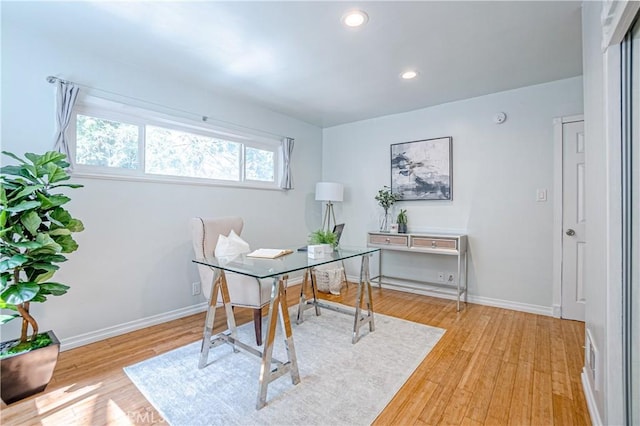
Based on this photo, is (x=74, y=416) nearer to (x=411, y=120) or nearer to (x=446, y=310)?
(x=446, y=310)

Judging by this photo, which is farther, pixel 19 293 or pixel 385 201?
pixel 385 201

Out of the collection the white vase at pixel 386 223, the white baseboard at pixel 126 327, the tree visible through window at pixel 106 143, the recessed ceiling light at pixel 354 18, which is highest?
the recessed ceiling light at pixel 354 18

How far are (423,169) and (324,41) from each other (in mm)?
2150

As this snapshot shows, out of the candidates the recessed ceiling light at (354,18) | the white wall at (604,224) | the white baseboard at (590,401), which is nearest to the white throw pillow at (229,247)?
the recessed ceiling light at (354,18)

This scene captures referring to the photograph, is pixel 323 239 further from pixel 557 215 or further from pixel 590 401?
pixel 557 215

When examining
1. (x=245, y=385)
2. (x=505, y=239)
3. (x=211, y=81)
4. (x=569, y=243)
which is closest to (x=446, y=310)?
(x=505, y=239)

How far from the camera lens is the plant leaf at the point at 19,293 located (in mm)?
1642

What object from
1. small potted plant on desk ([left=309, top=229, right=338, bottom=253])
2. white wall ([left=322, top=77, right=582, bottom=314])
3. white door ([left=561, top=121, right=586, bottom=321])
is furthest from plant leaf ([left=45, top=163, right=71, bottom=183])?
white door ([left=561, top=121, right=586, bottom=321])

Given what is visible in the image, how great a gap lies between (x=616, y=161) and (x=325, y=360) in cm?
196

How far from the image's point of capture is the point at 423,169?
3.79 m

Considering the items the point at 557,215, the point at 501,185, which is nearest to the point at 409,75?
the point at 501,185

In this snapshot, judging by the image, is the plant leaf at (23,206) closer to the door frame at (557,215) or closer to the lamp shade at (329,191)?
the lamp shade at (329,191)

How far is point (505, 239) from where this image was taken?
328 centimetres

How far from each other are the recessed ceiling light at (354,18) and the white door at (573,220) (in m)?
2.37
